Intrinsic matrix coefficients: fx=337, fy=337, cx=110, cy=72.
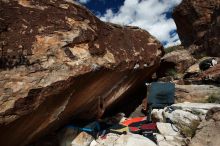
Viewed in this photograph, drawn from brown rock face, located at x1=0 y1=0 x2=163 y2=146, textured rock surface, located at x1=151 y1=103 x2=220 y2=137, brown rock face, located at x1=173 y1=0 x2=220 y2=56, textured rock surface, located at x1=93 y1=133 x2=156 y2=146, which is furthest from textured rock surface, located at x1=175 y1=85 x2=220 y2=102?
brown rock face, located at x1=173 y1=0 x2=220 y2=56

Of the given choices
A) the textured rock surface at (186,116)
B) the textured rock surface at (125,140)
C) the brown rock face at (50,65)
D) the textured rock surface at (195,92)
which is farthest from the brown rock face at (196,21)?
the brown rock face at (50,65)

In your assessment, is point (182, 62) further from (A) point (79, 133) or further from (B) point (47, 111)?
(B) point (47, 111)

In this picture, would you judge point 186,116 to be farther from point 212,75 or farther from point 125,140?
point 212,75

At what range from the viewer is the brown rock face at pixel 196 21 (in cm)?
1321

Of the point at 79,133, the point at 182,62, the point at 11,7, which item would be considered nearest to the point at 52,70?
the point at 11,7

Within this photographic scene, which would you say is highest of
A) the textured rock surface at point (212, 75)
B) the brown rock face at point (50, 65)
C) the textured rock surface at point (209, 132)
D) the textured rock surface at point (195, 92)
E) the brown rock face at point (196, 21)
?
the brown rock face at point (196, 21)

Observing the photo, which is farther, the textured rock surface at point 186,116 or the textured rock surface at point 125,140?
the textured rock surface at point 186,116

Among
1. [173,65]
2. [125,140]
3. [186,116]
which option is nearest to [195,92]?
[186,116]

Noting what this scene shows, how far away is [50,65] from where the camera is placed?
4.57 meters

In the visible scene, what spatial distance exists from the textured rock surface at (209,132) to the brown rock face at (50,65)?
Result: 1.78 meters

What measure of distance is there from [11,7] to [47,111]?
4.97 ft

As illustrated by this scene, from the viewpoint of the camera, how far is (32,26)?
4.64 meters

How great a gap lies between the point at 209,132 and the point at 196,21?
10.7 meters

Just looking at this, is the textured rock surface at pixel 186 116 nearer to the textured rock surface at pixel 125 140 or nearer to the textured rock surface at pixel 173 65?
the textured rock surface at pixel 125 140
